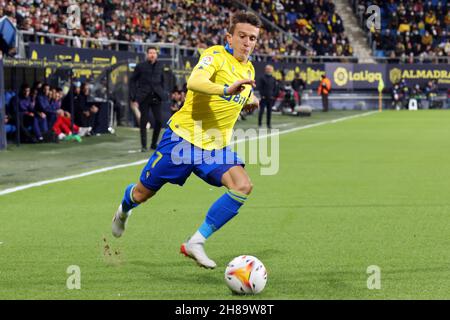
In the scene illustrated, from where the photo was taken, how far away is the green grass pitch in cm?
709

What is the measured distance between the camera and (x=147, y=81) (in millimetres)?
21266

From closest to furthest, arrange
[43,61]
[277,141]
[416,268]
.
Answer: [416,268]
[43,61]
[277,141]

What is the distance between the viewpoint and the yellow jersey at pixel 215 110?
8.02m

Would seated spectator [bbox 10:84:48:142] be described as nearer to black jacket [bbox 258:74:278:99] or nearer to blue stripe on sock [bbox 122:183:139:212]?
black jacket [bbox 258:74:278:99]

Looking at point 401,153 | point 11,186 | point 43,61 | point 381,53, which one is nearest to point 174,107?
point 43,61

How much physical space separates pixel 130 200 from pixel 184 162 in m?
0.83

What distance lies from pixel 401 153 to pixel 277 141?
5042 mm

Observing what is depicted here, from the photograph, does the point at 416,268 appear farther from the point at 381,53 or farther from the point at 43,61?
the point at 381,53

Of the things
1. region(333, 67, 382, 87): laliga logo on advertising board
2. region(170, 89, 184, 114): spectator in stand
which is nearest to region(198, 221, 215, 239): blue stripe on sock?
region(170, 89, 184, 114): spectator in stand

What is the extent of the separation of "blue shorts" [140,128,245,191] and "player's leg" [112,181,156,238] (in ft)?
0.63

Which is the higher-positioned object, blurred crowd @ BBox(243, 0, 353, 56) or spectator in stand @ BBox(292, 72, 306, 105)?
blurred crowd @ BBox(243, 0, 353, 56)

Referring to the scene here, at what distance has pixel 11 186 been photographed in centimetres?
1439

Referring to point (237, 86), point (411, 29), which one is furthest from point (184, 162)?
point (411, 29)
